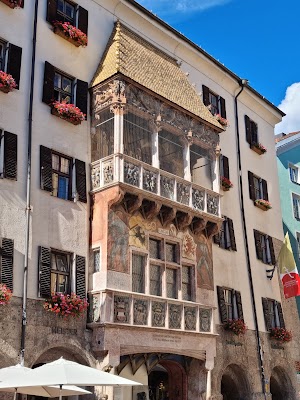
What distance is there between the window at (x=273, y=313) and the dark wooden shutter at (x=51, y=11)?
15714 millimetres

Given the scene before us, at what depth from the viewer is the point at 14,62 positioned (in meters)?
18.8

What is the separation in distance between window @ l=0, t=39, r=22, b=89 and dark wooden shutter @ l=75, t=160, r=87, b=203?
338 cm

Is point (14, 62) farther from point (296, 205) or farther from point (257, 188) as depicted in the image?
point (296, 205)

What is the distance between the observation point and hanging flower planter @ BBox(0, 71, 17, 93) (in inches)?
706

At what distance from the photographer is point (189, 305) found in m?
20.8

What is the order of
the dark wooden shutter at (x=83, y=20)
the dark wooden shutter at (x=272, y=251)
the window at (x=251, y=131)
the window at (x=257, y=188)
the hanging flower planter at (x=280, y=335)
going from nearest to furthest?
the dark wooden shutter at (x=83, y=20)
the hanging flower planter at (x=280, y=335)
the dark wooden shutter at (x=272, y=251)
the window at (x=257, y=188)
the window at (x=251, y=131)

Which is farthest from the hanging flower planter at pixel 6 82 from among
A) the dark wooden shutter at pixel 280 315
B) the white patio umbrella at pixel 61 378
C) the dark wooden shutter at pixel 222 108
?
the dark wooden shutter at pixel 280 315

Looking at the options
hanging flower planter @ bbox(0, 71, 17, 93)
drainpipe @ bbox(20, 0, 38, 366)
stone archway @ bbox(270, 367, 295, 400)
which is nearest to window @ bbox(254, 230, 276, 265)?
stone archway @ bbox(270, 367, 295, 400)

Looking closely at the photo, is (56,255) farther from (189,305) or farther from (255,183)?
(255,183)

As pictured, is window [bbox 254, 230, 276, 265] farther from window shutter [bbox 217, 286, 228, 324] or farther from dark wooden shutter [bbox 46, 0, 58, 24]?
dark wooden shutter [bbox 46, 0, 58, 24]

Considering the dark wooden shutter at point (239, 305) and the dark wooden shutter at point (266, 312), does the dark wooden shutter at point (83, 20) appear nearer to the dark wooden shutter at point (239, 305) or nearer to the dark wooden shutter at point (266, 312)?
the dark wooden shutter at point (239, 305)

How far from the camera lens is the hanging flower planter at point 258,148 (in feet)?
98.5

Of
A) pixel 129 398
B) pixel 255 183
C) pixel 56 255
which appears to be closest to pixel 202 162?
pixel 255 183

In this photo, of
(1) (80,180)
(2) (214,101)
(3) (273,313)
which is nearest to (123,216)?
(1) (80,180)
